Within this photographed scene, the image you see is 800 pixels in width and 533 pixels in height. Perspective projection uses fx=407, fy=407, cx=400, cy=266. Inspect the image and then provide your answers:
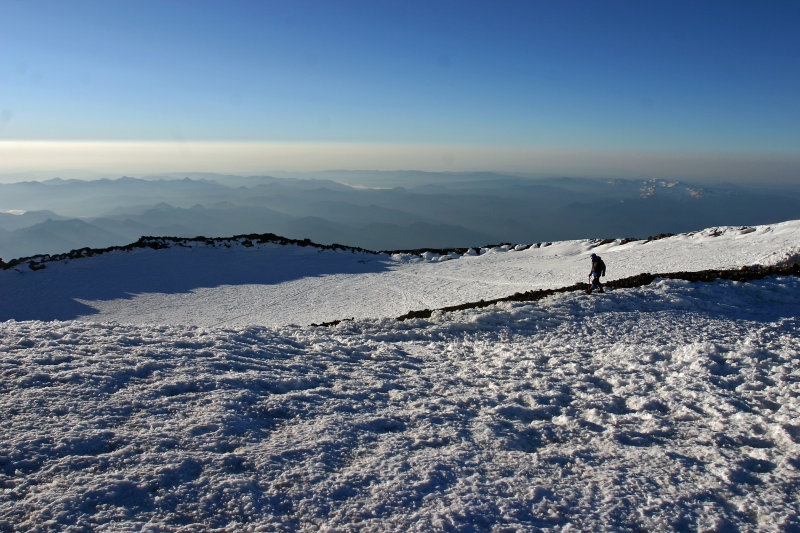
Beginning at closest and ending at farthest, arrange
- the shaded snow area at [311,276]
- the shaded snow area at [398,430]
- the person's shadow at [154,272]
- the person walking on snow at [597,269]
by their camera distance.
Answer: the shaded snow area at [398,430] → the person walking on snow at [597,269] → the shaded snow area at [311,276] → the person's shadow at [154,272]

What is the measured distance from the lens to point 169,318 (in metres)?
20.7

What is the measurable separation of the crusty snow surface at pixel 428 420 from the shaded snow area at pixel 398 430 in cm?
4

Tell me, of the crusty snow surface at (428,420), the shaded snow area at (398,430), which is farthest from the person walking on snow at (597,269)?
the shaded snow area at (398,430)

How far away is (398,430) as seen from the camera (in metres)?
7.71

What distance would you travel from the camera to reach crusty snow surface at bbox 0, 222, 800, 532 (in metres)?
5.48

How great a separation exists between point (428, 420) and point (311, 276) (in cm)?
2304

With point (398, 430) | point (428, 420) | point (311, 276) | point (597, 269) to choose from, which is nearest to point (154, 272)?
point (311, 276)

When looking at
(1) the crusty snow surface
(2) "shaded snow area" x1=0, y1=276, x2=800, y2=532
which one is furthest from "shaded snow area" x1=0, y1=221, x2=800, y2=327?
(2) "shaded snow area" x1=0, y1=276, x2=800, y2=532

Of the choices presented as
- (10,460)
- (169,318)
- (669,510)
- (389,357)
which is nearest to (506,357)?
(389,357)

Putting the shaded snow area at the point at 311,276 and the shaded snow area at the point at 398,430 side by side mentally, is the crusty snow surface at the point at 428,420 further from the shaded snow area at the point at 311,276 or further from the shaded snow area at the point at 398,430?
the shaded snow area at the point at 311,276

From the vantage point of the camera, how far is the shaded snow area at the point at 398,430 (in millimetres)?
5441

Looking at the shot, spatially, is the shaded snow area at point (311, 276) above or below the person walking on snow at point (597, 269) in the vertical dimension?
below

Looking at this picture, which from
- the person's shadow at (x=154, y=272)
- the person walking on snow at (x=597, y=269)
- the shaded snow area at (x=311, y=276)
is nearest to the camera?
the person walking on snow at (x=597, y=269)

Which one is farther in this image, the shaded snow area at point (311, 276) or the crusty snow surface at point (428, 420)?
the shaded snow area at point (311, 276)
